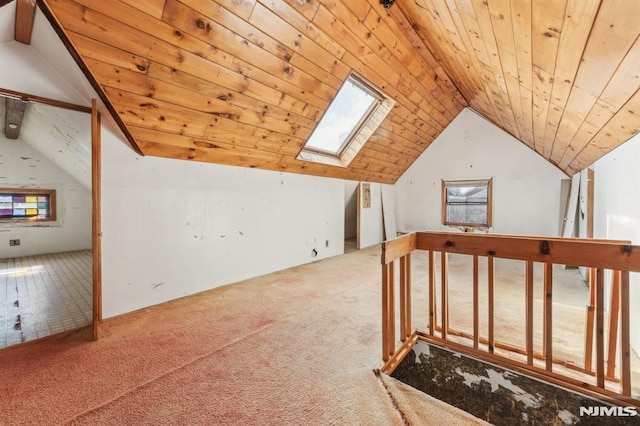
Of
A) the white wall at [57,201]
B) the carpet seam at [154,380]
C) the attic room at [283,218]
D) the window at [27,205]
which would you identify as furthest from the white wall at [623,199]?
the window at [27,205]

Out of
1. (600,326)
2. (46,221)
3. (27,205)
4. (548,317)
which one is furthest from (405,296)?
(27,205)

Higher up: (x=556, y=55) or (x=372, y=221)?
(x=556, y=55)

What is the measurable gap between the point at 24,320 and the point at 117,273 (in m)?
0.83

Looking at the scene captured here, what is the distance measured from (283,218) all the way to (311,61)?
2.11 metres

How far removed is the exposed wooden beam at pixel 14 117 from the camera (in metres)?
3.08

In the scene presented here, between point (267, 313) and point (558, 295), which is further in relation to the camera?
point (558, 295)

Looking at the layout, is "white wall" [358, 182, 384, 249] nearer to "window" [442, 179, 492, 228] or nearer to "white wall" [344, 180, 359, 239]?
"white wall" [344, 180, 359, 239]

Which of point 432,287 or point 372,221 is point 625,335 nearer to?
point 432,287

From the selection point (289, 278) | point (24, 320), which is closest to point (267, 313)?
point (289, 278)

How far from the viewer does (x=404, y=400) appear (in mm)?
1244

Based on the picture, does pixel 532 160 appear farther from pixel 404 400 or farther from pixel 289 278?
pixel 404 400

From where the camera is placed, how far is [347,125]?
155 inches

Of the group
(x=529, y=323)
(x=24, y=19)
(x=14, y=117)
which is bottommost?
(x=529, y=323)

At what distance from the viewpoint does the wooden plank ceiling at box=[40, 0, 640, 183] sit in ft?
3.91
